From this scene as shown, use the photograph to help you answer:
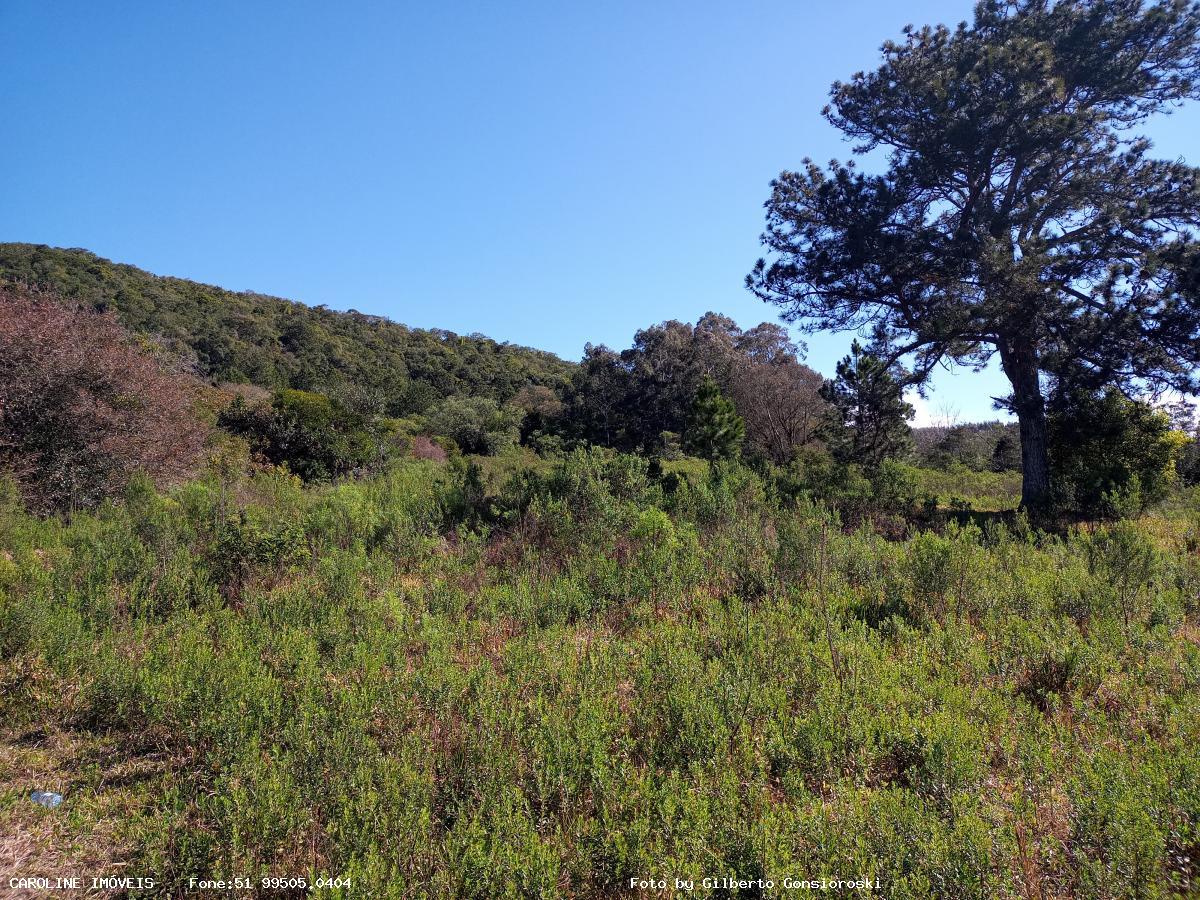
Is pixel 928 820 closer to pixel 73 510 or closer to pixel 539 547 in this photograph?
pixel 539 547

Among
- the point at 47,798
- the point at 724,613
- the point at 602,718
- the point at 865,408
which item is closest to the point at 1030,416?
the point at 865,408

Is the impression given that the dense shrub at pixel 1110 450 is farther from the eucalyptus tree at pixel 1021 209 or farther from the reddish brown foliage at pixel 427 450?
the reddish brown foliage at pixel 427 450

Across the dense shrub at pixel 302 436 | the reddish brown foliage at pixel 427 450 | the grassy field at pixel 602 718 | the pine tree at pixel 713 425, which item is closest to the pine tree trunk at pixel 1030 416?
the grassy field at pixel 602 718

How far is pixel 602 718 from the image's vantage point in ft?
9.70

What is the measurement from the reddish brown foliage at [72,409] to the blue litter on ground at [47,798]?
23.4 ft

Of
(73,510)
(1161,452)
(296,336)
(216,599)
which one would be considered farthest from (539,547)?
(296,336)

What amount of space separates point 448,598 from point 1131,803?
4.33m

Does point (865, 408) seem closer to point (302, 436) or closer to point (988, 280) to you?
point (988, 280)

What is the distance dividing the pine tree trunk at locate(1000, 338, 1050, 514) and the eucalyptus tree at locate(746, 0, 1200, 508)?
0.10 feet

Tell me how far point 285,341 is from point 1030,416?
154 feet

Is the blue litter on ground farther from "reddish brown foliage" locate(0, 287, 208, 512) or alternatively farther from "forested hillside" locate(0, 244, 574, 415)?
"forested hillside" locate(0, 244, 574, 415)

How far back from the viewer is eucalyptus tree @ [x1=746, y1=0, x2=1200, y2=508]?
9.61 meters

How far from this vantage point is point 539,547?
6676 millimetres

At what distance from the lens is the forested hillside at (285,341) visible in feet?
112
